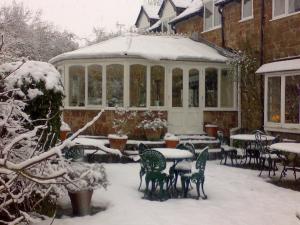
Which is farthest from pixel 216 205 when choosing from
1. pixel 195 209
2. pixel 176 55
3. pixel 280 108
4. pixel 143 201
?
pixel 176 55

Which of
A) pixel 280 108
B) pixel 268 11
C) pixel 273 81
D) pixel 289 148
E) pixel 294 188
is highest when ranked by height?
pixel 268 11

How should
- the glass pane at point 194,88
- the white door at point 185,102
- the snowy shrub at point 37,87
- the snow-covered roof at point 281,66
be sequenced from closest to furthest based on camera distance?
the snowy shrub at point 37,87, the snow-covered roof at point 281,66, the white door at point 185,102, the glass pane at point 194,88

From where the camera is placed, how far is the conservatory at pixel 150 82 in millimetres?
13633

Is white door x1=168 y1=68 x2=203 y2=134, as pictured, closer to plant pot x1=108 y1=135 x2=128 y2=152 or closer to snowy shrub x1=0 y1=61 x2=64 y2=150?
plant pot x1=108 y1=135 x2=128 y2=152

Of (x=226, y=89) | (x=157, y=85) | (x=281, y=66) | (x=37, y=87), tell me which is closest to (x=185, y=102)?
(x=157, y=85)

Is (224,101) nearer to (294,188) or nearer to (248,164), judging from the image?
(248,164)

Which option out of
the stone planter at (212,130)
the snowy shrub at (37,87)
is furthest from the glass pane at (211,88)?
the snowy shrub at (37,87)

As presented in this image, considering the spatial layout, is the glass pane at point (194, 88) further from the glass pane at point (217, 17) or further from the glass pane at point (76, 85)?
the glass pane at point (76, 85)

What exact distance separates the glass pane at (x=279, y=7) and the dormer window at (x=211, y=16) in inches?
150

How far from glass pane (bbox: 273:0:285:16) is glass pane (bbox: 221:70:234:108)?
2.81m

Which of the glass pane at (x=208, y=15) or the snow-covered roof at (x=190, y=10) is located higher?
the snow-covered roof at (x=190, y=10)

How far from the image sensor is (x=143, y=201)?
22.5ft

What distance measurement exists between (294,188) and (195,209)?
10.1ft

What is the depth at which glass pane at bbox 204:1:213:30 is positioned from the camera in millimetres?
17381
